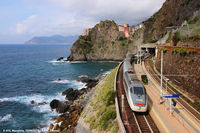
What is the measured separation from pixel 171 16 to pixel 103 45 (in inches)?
2404

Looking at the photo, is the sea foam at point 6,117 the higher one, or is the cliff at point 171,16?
the cliff at point 171,16

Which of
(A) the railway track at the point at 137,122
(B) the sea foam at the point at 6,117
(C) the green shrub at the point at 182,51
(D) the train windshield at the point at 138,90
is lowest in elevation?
(B) the sea foam at the point at 6,117

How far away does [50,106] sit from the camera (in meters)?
34.2

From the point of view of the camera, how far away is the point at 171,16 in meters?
59.5

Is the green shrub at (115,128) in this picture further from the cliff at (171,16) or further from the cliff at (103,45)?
the cliff at (103,45)

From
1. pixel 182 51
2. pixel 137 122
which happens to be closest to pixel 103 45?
pixel 182 51

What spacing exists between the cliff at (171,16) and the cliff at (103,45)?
33.1 meters

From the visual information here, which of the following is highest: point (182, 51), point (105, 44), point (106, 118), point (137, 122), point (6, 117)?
point (105, 44)

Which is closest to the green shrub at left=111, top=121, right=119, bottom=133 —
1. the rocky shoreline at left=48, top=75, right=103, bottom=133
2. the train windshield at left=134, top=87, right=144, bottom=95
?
the train windshield at left=134, top=87, right=144, bottom=95

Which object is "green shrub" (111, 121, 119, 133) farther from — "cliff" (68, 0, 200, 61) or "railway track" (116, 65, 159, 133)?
"cliff" (68, 0, 200, 61)

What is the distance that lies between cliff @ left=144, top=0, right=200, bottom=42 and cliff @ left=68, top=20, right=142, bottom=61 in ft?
108

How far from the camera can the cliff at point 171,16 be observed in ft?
151

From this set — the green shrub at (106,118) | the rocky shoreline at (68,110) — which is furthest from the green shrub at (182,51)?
the rocky shoreline at (68,110)

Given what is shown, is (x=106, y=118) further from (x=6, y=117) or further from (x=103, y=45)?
(x=103, y=45)
